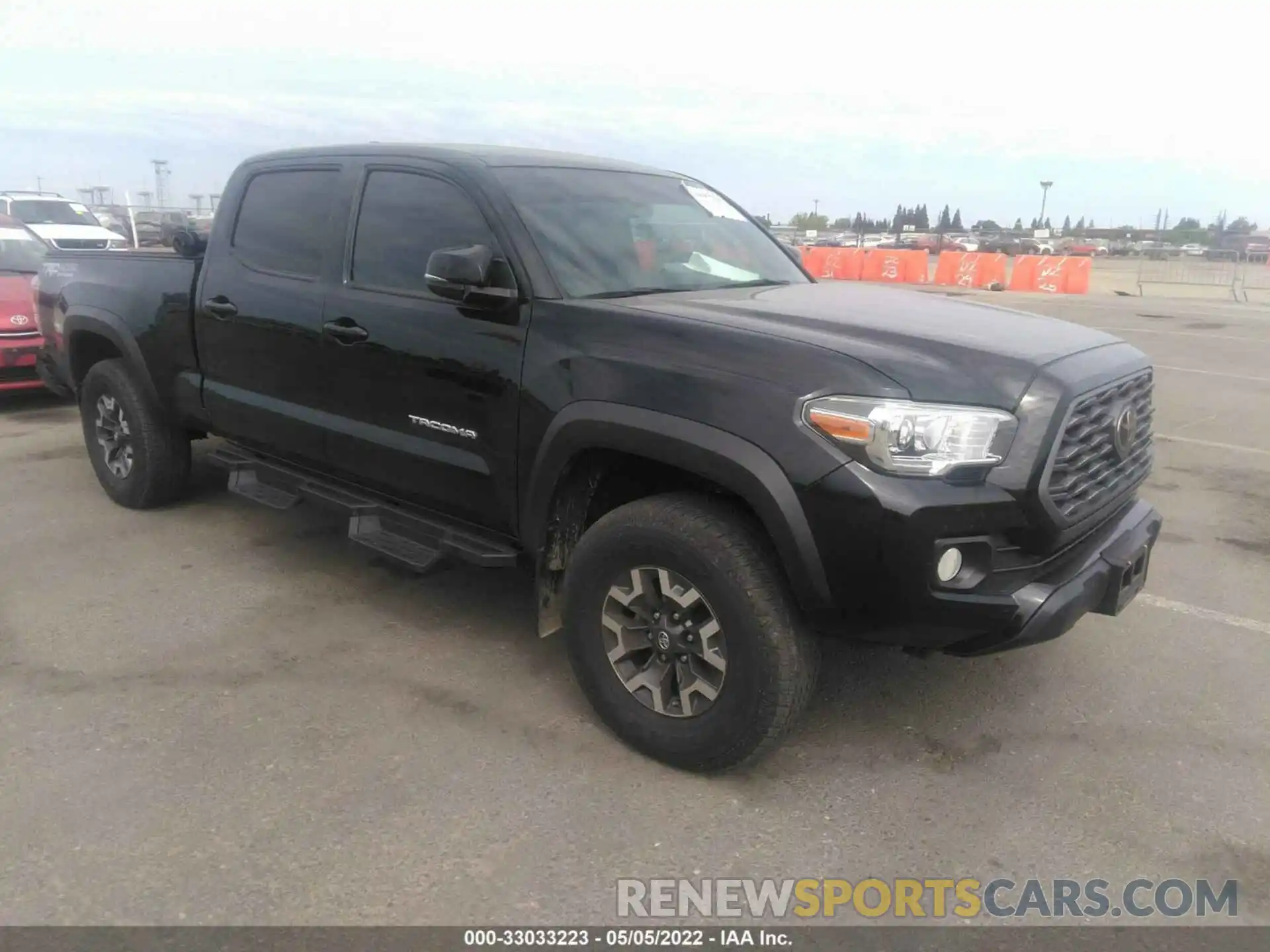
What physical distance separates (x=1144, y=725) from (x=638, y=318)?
2270mm

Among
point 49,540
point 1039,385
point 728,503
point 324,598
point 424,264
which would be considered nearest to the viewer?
point 1039,385

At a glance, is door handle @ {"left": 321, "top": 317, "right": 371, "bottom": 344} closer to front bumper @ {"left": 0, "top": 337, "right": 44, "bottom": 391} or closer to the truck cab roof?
the truck cab roof

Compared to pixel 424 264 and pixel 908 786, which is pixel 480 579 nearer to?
pixel 424 264

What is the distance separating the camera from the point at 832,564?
270 centimetres

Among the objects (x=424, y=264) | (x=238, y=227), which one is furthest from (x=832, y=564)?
(x=238, y=227)

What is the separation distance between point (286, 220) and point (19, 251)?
623cm

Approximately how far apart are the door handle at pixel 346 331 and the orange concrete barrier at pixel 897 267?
83.5ft

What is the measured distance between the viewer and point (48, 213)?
19688mm

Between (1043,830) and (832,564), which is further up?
(832,564)

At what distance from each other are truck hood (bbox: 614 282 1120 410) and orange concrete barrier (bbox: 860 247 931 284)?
25302mm

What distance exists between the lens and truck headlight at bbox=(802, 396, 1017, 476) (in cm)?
264

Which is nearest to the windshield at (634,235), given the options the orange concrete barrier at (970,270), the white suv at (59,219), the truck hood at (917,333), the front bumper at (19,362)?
the truck hood at (917,333)

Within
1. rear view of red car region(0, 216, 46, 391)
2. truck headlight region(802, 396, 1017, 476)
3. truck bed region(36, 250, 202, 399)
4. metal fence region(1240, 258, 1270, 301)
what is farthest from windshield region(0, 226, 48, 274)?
metal fence region(1240, 258, 1270, 301)

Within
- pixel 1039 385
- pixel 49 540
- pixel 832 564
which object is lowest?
pixel 49 540
